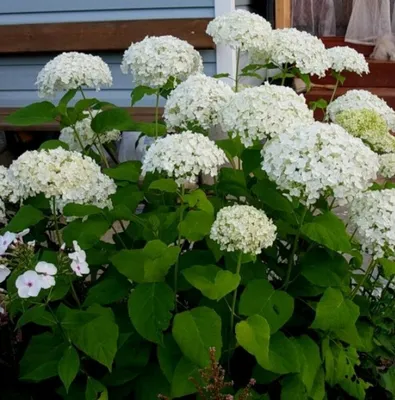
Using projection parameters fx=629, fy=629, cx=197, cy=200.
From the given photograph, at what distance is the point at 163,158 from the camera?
1.42 metres

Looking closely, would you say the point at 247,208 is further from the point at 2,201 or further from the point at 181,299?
the point at 2,201

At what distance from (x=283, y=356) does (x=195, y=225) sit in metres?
0.38

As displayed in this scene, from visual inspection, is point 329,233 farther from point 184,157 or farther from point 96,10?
point 96,10

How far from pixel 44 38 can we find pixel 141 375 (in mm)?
3150

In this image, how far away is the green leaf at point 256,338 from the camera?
135 centimetres

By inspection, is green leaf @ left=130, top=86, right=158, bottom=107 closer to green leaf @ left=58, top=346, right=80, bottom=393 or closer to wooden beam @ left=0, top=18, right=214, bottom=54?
green leaf @ left=58, top=346, right=80, bottom=393

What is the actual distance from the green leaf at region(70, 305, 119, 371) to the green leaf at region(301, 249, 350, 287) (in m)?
0.50

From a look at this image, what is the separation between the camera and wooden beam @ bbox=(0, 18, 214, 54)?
3.95 m

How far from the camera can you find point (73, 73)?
1.88 metres

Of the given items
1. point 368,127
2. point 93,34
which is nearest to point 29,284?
point 368,127

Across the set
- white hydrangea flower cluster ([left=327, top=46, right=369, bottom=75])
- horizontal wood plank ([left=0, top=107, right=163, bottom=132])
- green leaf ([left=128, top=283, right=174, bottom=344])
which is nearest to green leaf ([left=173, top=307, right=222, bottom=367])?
green leaf ([left=128, top=283, right=174, bottom=344])

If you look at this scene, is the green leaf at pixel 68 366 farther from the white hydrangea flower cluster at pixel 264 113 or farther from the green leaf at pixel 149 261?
the white hydrangea flower cluster at pixel 264 113

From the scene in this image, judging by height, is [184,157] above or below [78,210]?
above

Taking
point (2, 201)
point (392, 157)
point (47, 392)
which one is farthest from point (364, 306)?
point (2, 201)
